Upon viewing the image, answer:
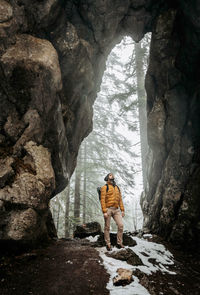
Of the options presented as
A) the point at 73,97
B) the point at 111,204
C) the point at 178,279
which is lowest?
the point at 178,279

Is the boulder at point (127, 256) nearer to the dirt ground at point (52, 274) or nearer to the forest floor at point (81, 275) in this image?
the forest floor at point (81, 275)

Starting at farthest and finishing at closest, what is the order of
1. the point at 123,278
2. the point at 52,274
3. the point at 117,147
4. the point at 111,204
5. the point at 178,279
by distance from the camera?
1. the point at 117,147
2. the point at 111,204
3. the point at 178,279
4. the point at 52,274
5. the point at 123,278

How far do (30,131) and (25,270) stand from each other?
4320mm

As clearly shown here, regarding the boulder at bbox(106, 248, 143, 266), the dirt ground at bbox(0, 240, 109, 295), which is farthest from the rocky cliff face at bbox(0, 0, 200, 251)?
the boulder at bbox(106, 248, 143, 266)

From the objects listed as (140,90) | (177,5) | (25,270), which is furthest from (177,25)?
(25,270)

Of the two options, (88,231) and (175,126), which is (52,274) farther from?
(175,126)

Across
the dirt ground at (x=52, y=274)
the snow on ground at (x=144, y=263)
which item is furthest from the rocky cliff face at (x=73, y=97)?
the snow on ground at (x=144, y=263)

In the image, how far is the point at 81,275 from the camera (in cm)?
491

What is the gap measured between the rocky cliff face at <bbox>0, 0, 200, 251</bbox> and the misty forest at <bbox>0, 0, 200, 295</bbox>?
1.6 inches

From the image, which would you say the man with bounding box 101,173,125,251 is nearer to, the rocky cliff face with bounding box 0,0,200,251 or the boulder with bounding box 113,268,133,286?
the rocky cliff face with bounding box 0,0,200,251

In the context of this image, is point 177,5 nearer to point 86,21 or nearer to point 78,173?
point 86,21

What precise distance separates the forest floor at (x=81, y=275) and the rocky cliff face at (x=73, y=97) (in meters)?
0.81

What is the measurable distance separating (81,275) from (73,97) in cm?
734

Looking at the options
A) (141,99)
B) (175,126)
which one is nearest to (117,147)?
(141,99)
